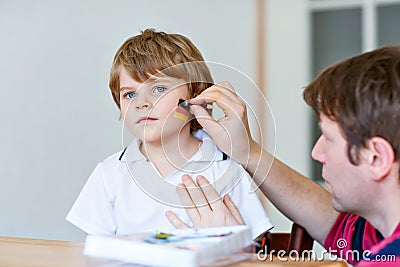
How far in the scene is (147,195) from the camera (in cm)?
117

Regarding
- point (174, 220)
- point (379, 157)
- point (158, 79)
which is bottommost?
point (174, 220)

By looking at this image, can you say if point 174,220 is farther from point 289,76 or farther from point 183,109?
point 289,76

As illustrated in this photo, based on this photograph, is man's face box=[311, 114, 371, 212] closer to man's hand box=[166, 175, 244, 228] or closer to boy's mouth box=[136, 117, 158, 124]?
man's hand box=[166, 175, 244, 228]

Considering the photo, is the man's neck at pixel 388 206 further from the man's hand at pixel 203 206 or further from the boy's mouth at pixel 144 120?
the boy's mouth at pixel 144 120

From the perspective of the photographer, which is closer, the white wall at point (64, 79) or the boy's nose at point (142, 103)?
the boy's nose at point (142, 103)

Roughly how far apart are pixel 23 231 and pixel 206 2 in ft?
3.80

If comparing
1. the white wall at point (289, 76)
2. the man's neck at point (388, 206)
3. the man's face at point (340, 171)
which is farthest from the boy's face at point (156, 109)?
the white wall at point (289, 76)

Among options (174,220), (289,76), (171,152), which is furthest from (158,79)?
(289,76)

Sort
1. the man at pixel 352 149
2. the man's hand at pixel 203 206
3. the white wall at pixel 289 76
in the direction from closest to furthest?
the man at pixel 352 149 → the man's hand at pixel 203 206 → the white wall at pixel 289 76

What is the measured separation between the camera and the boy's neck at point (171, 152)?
1173 millimetres

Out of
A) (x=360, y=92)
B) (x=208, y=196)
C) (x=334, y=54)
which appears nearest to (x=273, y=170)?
(x=208, y=196)

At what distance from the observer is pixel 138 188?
1.19 m

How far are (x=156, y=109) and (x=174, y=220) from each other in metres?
0.18

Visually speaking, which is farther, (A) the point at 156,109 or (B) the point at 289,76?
(B) the point at 289,76
